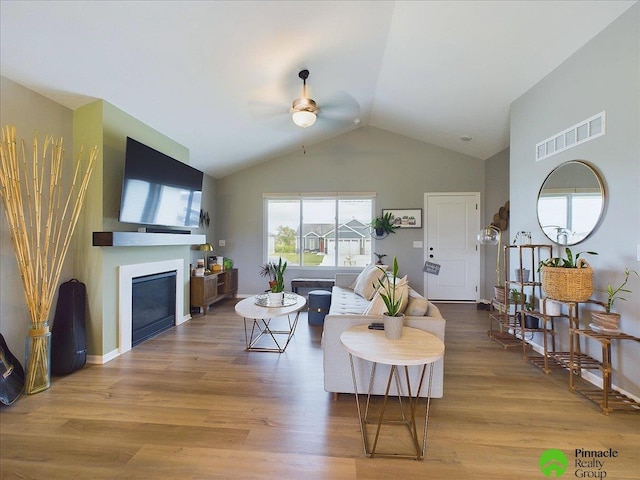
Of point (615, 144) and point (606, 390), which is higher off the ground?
point (615, 144)

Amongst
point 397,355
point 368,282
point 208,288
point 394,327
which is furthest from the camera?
point 208,288

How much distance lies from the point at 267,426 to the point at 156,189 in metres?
2.70

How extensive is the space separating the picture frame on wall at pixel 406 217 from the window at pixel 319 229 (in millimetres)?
480

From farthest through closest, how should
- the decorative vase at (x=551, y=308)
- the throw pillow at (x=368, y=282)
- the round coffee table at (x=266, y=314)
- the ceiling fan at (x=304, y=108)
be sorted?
1. the throw pillow at (x=368, y=282)
2. the ceiling fan at (x=304, y=108)
3. the round coffee table at (x=266, y=314)
4. the decorative vase at (x=551, y=308)

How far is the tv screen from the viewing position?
2824 millimetres

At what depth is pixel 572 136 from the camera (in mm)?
2646

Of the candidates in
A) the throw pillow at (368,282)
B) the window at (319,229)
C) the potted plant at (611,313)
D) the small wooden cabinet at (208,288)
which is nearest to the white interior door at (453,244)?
the window at (319,229)

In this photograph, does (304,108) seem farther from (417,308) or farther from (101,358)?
(101,358)

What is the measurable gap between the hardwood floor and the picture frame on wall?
3.08 metres

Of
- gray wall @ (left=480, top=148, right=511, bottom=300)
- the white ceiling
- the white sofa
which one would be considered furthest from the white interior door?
the white sofa

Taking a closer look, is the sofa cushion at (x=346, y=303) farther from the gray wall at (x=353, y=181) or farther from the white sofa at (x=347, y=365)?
the gray wall at (x=353, y=181)

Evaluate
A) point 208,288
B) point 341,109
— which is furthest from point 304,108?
point 208,288

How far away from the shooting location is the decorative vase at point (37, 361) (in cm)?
219

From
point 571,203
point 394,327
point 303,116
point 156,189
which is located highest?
point 303,116
